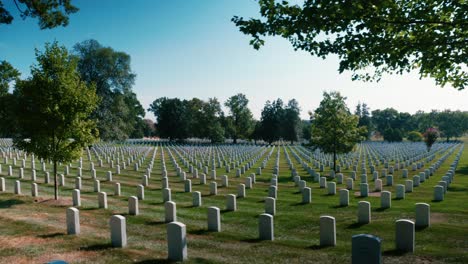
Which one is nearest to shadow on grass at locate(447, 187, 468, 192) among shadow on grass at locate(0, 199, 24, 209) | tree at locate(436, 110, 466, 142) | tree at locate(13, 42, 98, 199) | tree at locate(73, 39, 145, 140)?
tree at locate(13, 42, 98, 199)

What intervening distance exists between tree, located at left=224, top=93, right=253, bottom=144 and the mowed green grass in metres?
77.6

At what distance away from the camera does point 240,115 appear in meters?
97.4

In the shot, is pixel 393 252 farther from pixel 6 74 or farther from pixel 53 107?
pixel 6 74

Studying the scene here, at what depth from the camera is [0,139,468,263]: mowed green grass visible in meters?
8.86

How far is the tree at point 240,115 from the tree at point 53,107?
79.8 metres

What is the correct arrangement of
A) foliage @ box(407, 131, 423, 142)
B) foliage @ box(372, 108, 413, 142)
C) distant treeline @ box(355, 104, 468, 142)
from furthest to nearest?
foliage @ box(372, 108, 413, 142) → distant treeline @ box(355, 104, 468, 142) → foliage @ box(407, 131, 423, 142)

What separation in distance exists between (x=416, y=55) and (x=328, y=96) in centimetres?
2143

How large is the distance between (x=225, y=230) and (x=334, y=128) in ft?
63.1

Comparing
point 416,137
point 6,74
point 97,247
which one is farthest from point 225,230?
point 416,137

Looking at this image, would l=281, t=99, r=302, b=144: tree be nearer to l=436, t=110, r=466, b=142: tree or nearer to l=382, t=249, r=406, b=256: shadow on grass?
l=436, t=110, r=466, b=142: tree

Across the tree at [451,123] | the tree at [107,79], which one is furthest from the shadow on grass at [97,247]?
the tree at [451,123]

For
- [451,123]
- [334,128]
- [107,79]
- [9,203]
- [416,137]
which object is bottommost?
[9,203]

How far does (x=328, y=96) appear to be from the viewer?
2952 cm

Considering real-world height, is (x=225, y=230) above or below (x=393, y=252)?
below
